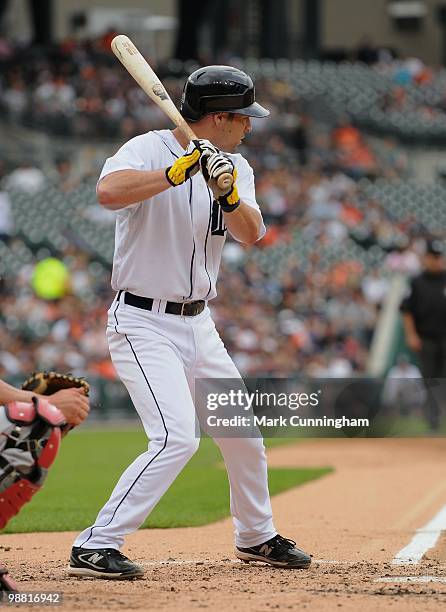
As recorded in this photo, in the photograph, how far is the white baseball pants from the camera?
4.55 meters

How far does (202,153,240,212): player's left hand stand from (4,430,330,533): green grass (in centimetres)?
250

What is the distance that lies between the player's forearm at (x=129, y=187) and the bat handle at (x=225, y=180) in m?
0.19

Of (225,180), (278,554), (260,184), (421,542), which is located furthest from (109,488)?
(260,184)

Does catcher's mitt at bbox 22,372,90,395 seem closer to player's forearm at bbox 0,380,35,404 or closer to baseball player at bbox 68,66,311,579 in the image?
player's forearm at bbox 0,380,35,404

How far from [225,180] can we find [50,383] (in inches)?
38.5

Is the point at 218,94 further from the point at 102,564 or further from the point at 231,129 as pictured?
the point at 102,564

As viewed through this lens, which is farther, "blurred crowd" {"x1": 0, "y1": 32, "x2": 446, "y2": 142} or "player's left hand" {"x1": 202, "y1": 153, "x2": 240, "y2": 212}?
"blurred crowd" {"x1": 0, "y1": 32, "x2": 446, "y2": 142}

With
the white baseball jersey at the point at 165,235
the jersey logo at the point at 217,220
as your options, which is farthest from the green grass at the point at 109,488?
the jersey logo at the point at 217,220

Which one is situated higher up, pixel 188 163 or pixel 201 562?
pixel 188 163

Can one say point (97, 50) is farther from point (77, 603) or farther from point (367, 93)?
point (77, 603)

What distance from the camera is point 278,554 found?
16.5ft

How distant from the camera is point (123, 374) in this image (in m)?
4.76

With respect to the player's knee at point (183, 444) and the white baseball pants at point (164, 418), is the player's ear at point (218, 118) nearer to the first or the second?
the white baseball pants at point (164, 418)

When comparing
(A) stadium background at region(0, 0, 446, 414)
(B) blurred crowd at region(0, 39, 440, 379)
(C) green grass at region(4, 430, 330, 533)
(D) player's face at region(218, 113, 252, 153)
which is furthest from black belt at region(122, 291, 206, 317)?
(B) blurred crowd at region(0, 39, 440, 379)
